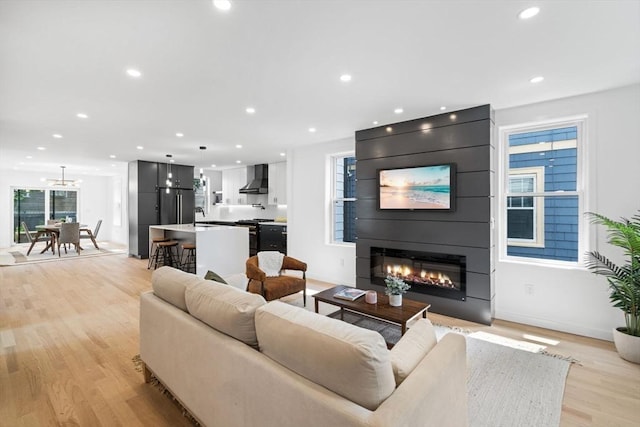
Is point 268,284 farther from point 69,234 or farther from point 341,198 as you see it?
point 69,234

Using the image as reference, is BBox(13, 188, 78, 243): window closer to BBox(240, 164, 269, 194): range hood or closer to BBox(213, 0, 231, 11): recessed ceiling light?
BBox(240, 164, 269, 194): range hood

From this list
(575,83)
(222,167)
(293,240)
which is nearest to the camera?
(575,83)

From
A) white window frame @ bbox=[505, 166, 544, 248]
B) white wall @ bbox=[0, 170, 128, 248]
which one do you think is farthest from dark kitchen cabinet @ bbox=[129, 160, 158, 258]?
white window frame @ bbox=[505, 166, 544, 248]

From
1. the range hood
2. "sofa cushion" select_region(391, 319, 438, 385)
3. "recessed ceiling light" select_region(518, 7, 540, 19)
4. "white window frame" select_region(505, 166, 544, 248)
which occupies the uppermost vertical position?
"recessed ceiling light" select_region(518, 7, 540, 19)

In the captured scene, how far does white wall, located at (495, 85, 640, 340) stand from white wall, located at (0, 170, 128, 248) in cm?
1127

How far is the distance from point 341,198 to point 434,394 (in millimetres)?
4513

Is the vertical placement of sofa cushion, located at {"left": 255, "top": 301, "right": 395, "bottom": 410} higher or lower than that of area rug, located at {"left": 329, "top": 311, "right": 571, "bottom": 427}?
higher

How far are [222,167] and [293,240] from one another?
14.2 ft

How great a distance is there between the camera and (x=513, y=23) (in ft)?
6.60

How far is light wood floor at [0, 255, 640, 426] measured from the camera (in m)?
1.97

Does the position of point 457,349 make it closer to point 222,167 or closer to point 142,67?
point 142,67

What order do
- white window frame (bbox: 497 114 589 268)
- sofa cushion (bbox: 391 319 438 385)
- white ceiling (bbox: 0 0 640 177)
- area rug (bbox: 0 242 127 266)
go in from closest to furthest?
1. sofa cushion (bbox: 391 319 438 385)
2. white ceiling (bbox: 0 0 640 177)
3. white window frame (bbox: 497 114 589 268)
4. area rug (bbox: 0 242 127 266)

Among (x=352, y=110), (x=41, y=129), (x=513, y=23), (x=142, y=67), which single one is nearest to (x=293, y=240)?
(x=352, y=110)

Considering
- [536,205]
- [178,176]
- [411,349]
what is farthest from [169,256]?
[536,205]
